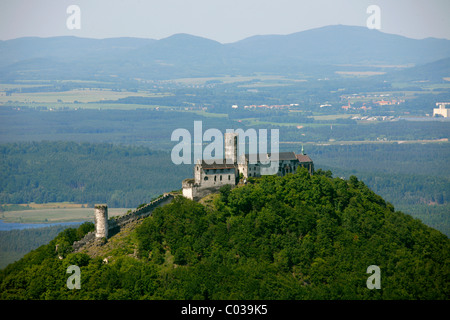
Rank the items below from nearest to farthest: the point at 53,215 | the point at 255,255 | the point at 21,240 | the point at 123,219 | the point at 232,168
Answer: the point at 255,255 → the point at 123,219 → the point at 232,168 → the point at 21,240 → the point at 53,215

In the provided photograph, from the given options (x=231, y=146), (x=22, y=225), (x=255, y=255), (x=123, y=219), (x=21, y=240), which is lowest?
(x=22, y=225)

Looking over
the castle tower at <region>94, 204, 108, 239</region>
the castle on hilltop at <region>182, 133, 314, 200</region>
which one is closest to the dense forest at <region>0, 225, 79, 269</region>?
the castle tower at <region>94, 204, 108, 239</region>

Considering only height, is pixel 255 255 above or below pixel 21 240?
above

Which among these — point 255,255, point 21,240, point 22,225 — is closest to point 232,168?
point 255,255

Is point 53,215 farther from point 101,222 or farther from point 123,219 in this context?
point 101,222

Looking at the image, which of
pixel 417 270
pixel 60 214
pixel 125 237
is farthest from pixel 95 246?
pixel 60 214
